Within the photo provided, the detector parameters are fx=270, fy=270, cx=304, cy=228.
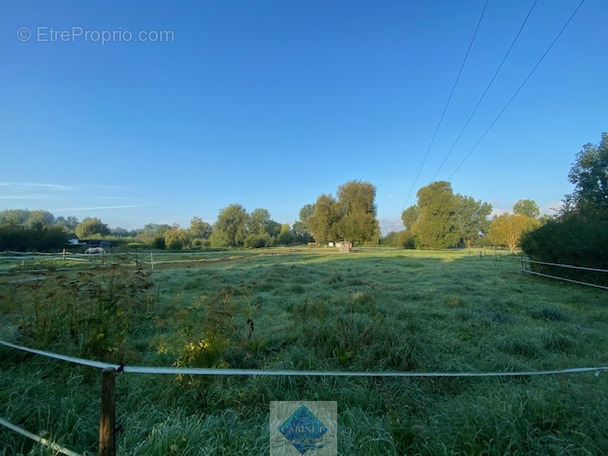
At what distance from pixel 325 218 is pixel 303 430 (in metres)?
41.3

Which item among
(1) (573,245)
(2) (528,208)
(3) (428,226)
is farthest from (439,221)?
(2) (528,208)

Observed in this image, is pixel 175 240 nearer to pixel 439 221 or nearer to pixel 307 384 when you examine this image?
pixel 439 221

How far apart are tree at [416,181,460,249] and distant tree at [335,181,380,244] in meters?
7.23

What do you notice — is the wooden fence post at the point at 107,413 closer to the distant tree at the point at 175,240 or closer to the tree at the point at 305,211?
the distant tree at the point at 175,240

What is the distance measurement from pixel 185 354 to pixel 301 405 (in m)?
1.39

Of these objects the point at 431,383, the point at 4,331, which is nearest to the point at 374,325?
the point at 431,383

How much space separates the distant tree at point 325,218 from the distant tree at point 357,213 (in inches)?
29.8

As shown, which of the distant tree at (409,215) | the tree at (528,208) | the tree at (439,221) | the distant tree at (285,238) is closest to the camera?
the tree at (439,221)

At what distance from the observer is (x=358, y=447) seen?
6.00 ft

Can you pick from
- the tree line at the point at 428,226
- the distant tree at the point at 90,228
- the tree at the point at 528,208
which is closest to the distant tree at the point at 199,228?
the tree line at the point at 428,226

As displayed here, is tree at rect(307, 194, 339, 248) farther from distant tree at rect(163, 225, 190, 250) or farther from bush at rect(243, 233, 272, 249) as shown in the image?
distant tree at rect(163, 225, 190, 250)

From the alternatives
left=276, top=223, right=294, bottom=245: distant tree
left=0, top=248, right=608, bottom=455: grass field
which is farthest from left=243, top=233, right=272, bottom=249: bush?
left=0, top=248, right=608, bottom=455: grass field

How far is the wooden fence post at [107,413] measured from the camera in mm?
1366

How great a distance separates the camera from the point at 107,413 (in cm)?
138
